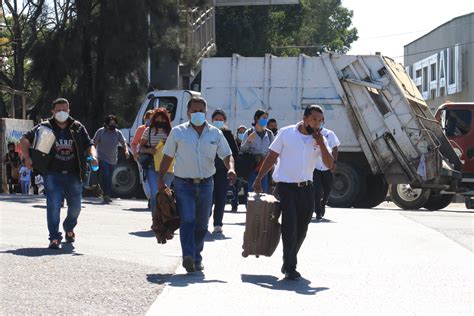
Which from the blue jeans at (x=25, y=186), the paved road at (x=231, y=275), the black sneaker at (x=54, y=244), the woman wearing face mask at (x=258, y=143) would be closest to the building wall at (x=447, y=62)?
the blue jeans at (x=25, y=186)

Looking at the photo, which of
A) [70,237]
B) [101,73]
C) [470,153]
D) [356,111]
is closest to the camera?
[70,237]

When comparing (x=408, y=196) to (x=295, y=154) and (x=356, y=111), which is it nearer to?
(x=356, y=111)

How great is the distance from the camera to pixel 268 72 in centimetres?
2133

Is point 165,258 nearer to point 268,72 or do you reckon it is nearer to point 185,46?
point 268,72

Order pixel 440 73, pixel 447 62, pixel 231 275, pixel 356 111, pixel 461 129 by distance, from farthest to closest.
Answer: pixel 440 73 → pixel 447 62 → pixel 461 129 → pixel 356 111 → pixel 231 275

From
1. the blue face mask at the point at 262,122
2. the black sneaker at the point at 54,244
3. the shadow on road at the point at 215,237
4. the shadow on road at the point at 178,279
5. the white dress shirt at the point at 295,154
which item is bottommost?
the shadow on road at the point at 215,237

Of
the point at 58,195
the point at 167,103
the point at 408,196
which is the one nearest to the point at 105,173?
the point at 167,103

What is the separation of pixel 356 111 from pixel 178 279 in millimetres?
12172

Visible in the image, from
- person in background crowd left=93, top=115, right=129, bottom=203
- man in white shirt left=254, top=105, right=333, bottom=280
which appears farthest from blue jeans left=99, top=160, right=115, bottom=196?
man in white shirt left=254, top=105, right=333, bottom=280

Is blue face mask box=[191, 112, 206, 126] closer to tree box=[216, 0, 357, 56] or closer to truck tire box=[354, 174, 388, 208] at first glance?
truck tire box=[354, 174, 388, 208]

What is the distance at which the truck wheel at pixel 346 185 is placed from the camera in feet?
67.7

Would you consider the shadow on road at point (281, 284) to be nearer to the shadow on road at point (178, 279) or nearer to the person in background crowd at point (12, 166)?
the shadow on road at point (178, 279)

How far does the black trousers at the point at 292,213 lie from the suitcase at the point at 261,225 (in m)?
0.14

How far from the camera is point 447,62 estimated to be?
49.2m
